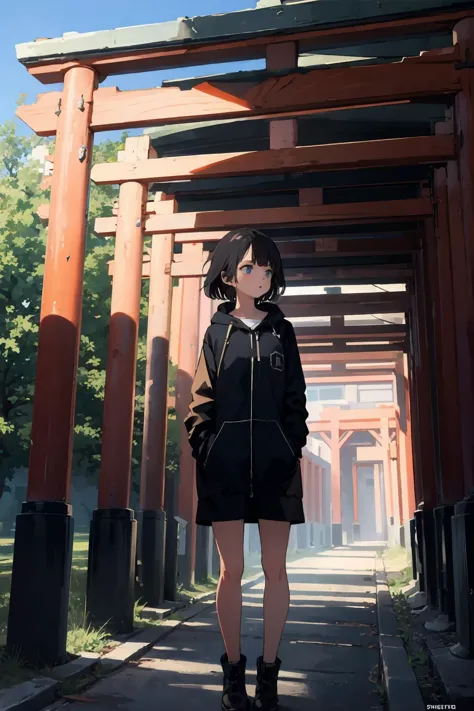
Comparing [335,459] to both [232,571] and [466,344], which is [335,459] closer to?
[466,344]

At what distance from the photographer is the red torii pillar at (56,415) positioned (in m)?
3.92

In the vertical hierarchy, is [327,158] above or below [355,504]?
above

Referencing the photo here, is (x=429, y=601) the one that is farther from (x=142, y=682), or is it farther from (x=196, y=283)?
(x=196, y=283)

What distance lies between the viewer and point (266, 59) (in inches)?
204

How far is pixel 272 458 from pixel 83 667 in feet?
6.36

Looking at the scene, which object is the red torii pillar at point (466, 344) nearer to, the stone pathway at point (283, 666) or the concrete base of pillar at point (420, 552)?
the stone pathway at point (283, 666)

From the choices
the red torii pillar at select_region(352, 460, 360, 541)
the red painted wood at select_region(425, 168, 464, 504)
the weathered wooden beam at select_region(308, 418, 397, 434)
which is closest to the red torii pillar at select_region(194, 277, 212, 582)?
the red painted wood at select_region(425, 168, 464, 504)

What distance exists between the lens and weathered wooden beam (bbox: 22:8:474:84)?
496cm

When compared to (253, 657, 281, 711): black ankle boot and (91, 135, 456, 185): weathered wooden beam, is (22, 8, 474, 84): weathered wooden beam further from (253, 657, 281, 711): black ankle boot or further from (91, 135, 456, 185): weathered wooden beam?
(253, 657, 281, 711): black ankle boot

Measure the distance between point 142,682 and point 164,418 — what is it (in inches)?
147

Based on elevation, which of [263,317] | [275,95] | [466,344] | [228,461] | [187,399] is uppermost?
[275,95]

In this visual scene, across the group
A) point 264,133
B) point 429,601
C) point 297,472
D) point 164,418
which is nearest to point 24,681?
point 297,472

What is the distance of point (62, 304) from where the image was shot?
183 inches

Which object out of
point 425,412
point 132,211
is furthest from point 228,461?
point 425,412
